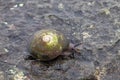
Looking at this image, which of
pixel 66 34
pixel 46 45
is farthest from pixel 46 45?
pixel 66 34

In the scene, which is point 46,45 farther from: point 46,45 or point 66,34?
point 66,34

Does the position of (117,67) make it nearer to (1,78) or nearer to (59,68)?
Answer: (59,68)

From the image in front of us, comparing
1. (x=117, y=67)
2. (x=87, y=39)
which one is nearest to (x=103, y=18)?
(x=87, y=39)
